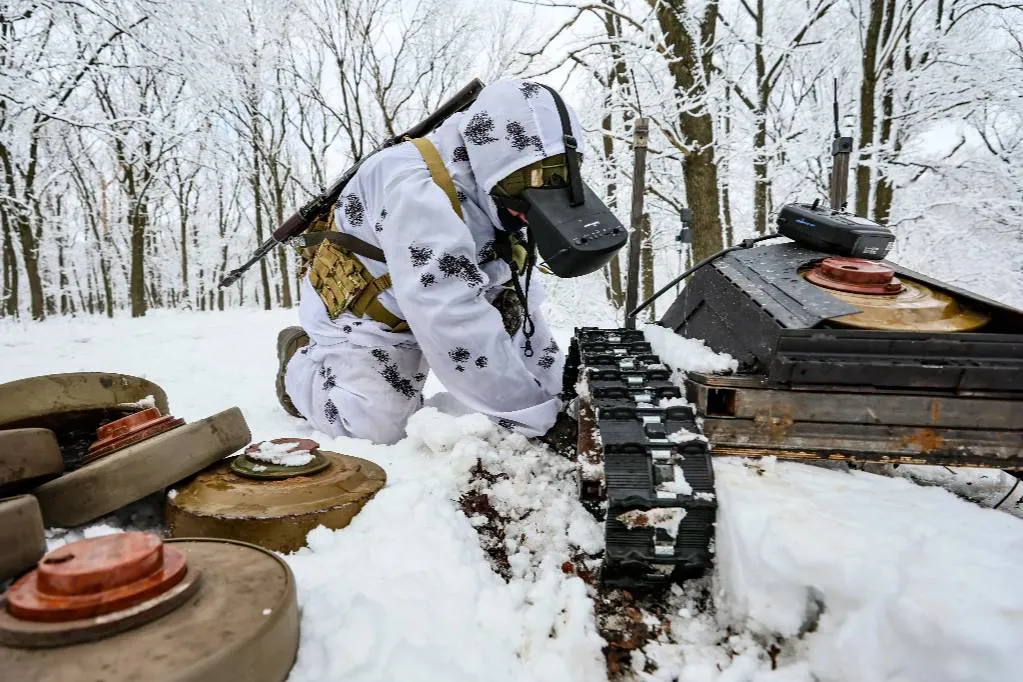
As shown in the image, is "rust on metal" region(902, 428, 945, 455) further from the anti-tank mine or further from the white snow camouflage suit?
the anti-tank mine

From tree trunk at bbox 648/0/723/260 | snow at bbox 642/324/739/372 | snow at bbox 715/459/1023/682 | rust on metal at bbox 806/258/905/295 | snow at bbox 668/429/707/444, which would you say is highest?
tree trunk at bbox 648/0/723/260

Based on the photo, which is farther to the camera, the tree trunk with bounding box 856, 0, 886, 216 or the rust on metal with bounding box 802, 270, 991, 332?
the tree trunk with bounding box 856, 0, 886, 216

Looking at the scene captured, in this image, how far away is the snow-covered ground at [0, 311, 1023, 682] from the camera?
959 millimetres

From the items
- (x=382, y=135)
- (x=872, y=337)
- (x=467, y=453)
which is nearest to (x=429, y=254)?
(x=467, y=453)

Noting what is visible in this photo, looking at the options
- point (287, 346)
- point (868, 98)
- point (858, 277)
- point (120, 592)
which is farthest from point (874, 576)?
point (868, 98)

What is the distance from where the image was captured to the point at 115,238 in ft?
92.4

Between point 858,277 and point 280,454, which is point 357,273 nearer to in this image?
point 280,454

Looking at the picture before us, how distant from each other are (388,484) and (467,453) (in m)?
0.29

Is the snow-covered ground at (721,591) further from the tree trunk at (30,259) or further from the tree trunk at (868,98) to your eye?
the tree trunk at (30,259)

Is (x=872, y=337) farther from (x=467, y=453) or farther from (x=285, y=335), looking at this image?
(x=285, y=335)

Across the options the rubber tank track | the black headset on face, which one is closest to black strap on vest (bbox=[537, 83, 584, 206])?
the black headset on face

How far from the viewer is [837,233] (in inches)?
78.5

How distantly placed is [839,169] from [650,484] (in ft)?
6.51

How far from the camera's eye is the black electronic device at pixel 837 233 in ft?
6.40
